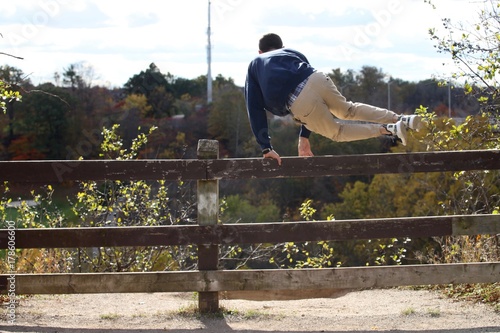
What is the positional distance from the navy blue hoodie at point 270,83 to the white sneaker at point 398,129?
87 centimetres

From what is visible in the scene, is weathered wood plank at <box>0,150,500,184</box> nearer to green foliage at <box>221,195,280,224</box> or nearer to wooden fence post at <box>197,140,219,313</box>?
wooden fence post at <box>197,140,219,313</box>

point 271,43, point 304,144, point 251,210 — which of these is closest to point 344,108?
point 304,144

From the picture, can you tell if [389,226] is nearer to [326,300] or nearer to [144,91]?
[326,300]

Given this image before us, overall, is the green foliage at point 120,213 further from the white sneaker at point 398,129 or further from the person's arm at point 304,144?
the white sneaker at point 398,129

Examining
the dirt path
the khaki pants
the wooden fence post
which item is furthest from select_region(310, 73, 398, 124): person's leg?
the dirt path

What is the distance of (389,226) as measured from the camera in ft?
21.1

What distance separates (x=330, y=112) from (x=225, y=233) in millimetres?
1493

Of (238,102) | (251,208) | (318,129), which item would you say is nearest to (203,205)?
(318,129)

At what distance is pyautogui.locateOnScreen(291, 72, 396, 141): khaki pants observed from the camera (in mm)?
6590

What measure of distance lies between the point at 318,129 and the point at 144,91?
174 feet

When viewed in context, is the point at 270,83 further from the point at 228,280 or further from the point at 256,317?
the point at 256,317

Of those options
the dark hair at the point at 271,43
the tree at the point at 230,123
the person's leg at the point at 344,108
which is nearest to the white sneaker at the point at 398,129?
the person's leg at the point at 344,108

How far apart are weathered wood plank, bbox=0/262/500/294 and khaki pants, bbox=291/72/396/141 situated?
4.08 feet

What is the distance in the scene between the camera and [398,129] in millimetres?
6500
